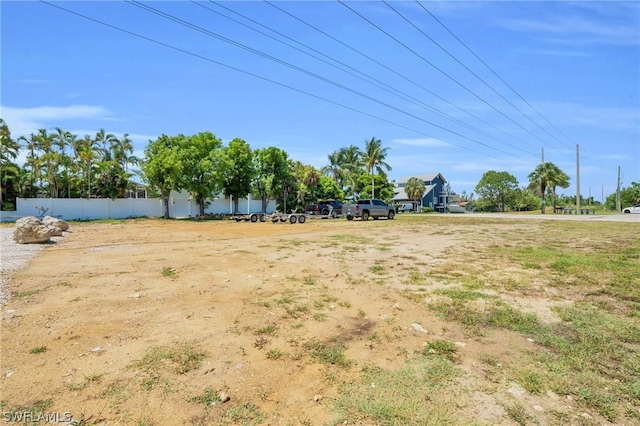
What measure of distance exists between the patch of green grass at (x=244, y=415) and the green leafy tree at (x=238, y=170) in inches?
1362

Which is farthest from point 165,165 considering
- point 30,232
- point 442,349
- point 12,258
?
point 442,349

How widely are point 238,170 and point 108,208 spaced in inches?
518

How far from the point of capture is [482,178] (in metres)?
A: 72.2

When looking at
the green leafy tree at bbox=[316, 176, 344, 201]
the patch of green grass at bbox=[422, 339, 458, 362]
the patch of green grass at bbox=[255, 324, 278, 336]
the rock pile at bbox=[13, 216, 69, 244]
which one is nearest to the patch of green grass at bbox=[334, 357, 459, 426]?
the patch of green grass at bbox=[422, 339, 458, 362]

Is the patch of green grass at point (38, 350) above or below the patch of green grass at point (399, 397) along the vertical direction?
above

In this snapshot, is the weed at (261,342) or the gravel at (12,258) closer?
the weed at (261,342)

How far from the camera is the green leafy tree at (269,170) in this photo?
38781 mm

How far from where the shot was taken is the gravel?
6528 millimetres

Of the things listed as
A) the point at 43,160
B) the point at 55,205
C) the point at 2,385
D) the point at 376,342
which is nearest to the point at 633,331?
the point at 376,342

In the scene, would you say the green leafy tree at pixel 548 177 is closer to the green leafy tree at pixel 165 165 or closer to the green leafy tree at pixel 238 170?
the green leafy tree at pixel 238 170

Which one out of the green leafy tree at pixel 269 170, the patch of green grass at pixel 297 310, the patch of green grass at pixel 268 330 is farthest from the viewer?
the green leafy tree at pixel 269 170

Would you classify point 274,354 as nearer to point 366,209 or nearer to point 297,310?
point 297,310

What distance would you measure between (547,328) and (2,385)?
20.0 ft

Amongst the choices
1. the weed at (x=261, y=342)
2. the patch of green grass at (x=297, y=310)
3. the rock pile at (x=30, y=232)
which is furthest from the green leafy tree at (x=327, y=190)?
the weed at (x=261, y=342)
